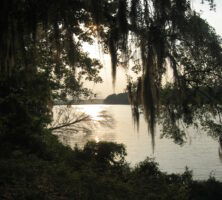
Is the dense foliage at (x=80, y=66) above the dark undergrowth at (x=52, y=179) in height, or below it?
above

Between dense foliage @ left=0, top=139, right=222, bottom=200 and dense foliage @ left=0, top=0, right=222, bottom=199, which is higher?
dense foliage @ left=0, top=0, right=222, bottom=199

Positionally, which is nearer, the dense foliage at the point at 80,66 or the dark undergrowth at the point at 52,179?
the dense foliage at the point at 80,66

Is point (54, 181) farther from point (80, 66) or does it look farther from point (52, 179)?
point (80, 66)

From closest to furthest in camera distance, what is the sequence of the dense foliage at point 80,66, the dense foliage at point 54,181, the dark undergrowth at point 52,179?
the dense foliage at point 80,66
the dense foliage at point 54,181
the dark undergrowth at point 52,179

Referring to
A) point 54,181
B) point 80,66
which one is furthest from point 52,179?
point 80,66

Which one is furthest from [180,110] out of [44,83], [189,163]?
[189,163]

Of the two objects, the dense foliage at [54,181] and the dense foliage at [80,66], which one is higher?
the dense foliage at [80,66]

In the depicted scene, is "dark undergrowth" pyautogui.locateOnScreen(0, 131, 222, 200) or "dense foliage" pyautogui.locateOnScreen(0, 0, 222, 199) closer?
"dense foliage" pyautogui.locateOnScreen(0, 0, 222, 199)

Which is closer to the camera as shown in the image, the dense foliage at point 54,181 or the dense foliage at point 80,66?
the dense foliage at point 80,66

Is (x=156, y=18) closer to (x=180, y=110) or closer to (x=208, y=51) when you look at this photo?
→ (x=208, y=51)

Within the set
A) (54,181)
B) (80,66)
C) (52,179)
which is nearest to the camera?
(54,181)

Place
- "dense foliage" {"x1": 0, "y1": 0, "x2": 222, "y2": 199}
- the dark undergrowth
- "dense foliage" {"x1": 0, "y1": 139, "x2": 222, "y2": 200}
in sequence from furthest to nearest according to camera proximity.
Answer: the dark undergrowth
"dense foliage" {"x1": 0, "y1": 139, "x2": 222, "y2": 200}
"dense foliage" {"x1": 0, "y1": 0, "x2": 222, "y2": 199}

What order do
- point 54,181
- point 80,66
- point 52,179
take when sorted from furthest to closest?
point 80,66 → point 52,179 → point 54,181

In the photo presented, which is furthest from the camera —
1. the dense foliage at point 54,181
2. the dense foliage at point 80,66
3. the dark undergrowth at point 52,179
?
the dark undergrowth at point 52,179
